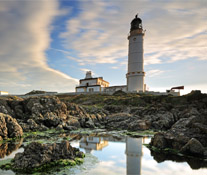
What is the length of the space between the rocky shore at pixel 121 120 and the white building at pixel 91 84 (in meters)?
22.7

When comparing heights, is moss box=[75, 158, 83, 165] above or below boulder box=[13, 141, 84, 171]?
below

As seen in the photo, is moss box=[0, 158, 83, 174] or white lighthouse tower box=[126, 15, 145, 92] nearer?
moss box=[0, 158, 83, 174]

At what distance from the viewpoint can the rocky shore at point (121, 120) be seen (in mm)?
10523

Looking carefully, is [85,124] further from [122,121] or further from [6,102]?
[6,102]

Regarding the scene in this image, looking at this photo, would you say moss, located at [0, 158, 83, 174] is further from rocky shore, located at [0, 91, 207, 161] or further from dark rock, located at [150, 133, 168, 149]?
rocky shore, located at [0, 91, 207, 161]

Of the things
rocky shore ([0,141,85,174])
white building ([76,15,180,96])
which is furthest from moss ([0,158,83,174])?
white building ([76,15,180,96])

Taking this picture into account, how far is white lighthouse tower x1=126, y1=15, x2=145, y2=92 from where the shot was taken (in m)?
42.4

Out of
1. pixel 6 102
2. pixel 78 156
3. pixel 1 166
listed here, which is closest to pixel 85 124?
pixel 6 102

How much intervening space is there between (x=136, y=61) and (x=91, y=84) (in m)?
19.8

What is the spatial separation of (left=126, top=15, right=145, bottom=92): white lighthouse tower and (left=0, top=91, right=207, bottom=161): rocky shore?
11436 mm

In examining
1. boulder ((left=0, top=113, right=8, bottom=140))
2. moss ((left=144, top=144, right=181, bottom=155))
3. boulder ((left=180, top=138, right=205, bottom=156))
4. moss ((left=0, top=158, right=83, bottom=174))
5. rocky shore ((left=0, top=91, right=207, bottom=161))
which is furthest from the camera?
boulder ((left=0, top=113, right=8, bottom=140))

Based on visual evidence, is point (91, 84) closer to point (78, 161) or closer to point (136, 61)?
point (136, 61)

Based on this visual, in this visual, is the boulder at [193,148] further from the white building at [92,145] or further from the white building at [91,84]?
the white building at [91,84]

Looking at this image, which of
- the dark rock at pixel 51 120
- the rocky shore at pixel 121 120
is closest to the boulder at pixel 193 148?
the rocky shore at pixel 121 120
